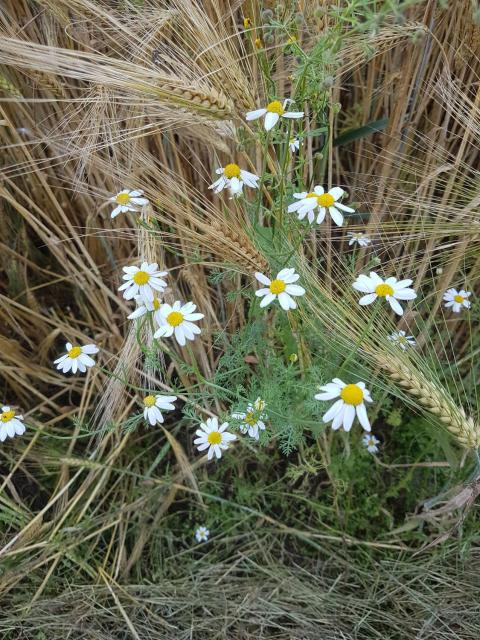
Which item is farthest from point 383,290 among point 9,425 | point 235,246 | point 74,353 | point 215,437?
point 9,425

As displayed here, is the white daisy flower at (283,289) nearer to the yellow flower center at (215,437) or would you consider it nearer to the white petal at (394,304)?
the white petal at (394,304)

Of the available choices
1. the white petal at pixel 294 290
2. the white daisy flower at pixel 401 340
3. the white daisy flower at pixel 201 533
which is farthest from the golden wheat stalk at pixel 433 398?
the white daisy flower at pixel 201 533

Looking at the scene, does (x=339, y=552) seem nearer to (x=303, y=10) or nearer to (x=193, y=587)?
(x=193, y=587)

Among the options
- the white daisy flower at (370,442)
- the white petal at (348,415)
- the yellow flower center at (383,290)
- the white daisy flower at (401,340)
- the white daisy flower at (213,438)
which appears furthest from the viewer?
the white daisy flower at (370,442)

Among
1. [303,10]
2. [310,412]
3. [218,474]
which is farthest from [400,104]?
[218,474]

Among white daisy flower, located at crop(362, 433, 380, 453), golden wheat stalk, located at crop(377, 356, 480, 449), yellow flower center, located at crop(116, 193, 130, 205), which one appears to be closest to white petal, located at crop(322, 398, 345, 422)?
golden wheat stalk, located at crop(377, 356, 480, 449)

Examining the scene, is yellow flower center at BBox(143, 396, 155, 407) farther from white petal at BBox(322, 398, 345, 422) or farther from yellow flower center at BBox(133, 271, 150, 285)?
white petal at BBox(322, 398, 345, 422)

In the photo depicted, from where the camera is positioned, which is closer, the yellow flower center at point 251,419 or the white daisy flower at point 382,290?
the white daisy flower at point 382,290
